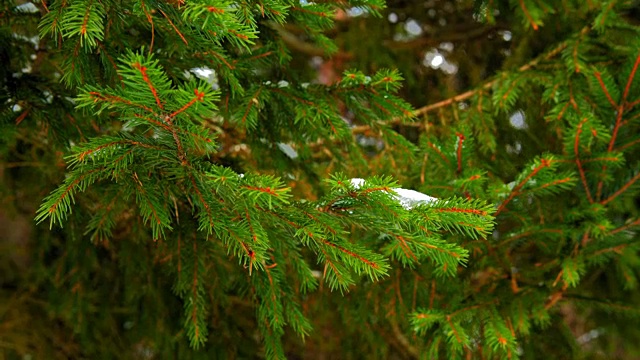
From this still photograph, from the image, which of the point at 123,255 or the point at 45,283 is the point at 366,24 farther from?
the point at 45,283

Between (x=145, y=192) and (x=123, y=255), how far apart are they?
1.25 metres

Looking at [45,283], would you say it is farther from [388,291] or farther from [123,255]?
[388,291]

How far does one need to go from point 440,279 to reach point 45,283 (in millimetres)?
2469

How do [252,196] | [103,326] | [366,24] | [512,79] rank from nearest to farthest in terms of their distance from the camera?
[252,196] < [512,79] < [103,326] < [366,24]

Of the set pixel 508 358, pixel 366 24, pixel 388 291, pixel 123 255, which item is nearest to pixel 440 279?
pixel 388 291

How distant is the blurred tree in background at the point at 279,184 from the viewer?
4.24 feet

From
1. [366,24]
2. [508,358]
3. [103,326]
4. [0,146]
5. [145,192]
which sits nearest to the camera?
[145,192]

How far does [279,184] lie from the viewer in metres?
1.19

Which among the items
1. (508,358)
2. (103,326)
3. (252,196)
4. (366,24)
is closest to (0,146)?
(252,196)

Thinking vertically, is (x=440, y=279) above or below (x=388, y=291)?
above

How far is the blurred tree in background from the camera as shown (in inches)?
50.8

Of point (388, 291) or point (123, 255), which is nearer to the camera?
point (388, 291)

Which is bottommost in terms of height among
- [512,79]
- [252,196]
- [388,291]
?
[388,291]

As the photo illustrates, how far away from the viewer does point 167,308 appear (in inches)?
98.0
